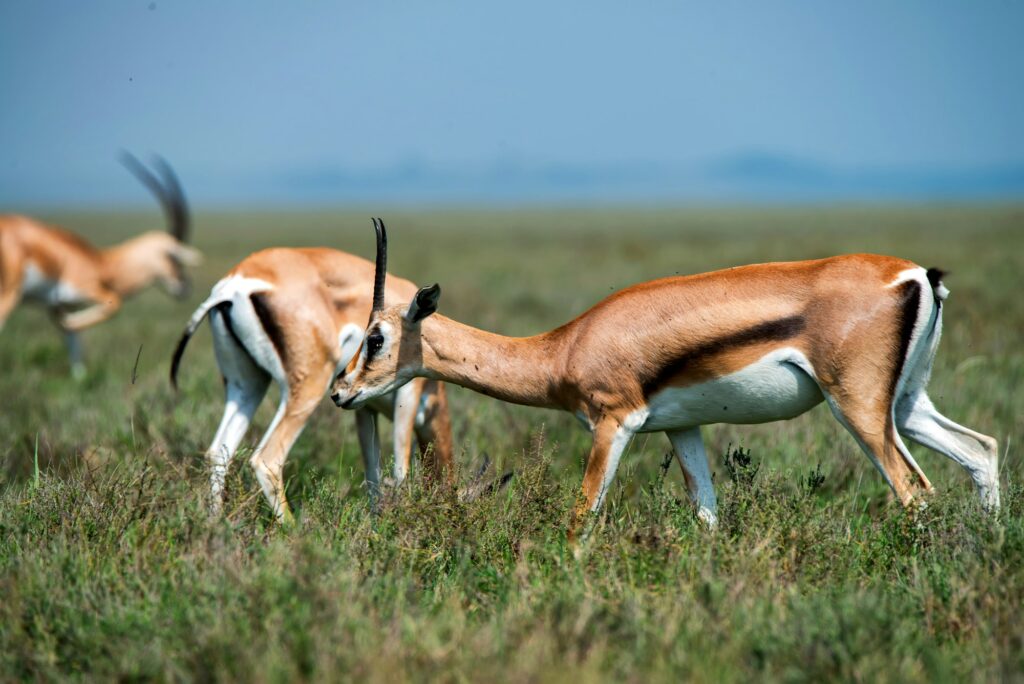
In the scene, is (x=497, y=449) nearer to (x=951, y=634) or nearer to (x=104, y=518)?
(x=104, y=518)

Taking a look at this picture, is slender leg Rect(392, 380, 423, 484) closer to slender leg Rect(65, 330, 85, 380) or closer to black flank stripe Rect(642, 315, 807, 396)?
black flank stripe Rect(642, 315, 807, 396)

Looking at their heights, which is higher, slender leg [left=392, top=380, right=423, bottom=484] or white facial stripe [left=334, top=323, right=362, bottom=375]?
white facial stripe [left=334, top=323, right=362, bottom=375]

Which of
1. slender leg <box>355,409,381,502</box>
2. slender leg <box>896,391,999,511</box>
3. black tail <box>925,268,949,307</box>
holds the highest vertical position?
black tail <box>925,268,949,307</box>

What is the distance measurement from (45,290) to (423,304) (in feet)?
29.6

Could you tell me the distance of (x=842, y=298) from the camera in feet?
15.4

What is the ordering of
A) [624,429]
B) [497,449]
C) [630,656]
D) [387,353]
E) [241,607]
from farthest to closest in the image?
[497,449] → [387,353] → [624,429] → [241,607] → [630,656]

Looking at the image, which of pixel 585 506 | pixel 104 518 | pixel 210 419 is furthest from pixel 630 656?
pixel 210 419

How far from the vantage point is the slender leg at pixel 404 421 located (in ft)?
20.0

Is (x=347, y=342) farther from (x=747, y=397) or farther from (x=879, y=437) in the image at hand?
(x=879, y=437)

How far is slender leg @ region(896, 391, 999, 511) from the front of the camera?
4945mm

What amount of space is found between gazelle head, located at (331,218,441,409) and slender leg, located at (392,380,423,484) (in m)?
0.64

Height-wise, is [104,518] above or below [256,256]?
below

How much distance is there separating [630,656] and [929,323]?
2386 mm

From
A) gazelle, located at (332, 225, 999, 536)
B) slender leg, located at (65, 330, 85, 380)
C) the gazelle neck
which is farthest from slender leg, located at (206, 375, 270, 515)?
slender leg, located at (65, 330, 85, 380)
